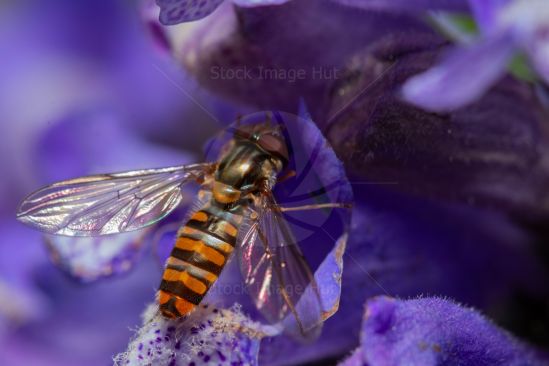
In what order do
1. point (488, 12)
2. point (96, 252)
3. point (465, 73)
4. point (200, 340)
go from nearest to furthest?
1. point (465, 73)
2. point (488, 12)
3. point (200, 340)
4. point (96, 252)

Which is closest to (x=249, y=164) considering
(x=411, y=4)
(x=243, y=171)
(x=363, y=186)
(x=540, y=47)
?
(x=243, y=171)

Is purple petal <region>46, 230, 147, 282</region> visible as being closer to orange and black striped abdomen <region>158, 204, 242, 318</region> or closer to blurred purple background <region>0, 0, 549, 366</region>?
blurred purple background <region>0, 0, 549, 366</region>

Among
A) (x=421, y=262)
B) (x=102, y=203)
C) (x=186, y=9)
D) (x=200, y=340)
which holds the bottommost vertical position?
(x=421, y=262)

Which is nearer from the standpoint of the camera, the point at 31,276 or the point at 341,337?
the point at 341,337

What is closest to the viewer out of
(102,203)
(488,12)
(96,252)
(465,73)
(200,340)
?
(465,73)

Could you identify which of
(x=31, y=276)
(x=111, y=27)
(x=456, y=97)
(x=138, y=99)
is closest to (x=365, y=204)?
(x=456, y=97)

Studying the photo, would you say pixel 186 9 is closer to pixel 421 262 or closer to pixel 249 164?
pixel 249 164

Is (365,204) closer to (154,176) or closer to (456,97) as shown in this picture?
(154,176)
